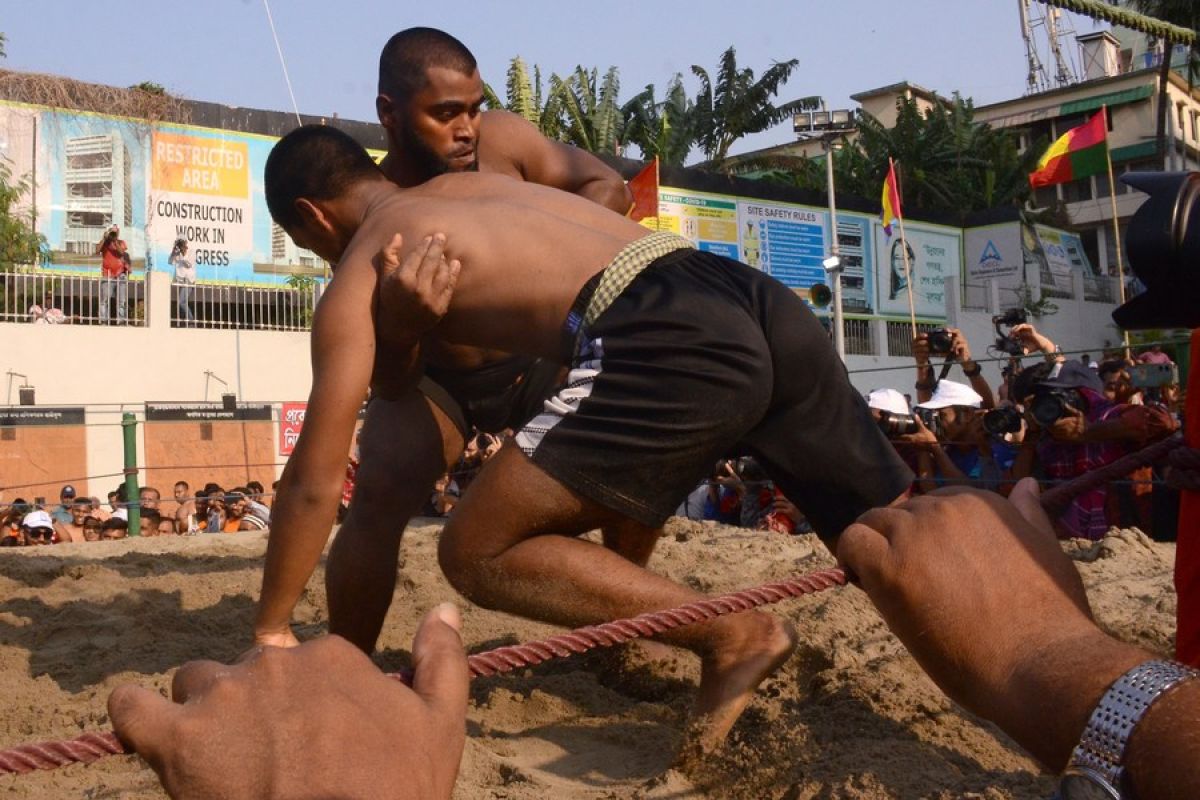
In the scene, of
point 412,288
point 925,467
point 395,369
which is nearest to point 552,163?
point 395,369

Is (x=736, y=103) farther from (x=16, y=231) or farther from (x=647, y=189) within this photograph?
(x=16, y=231)

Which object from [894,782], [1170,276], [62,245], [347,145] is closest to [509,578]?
[894,782]

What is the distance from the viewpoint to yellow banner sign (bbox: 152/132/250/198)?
1931cm

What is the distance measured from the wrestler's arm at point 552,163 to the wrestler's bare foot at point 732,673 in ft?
5.12

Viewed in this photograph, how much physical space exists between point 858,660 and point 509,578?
52.6 inches

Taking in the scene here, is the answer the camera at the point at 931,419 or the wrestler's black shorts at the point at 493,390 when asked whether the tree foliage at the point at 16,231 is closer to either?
the camera at the point at 931,419

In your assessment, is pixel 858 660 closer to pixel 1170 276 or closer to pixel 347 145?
pixel 347 145

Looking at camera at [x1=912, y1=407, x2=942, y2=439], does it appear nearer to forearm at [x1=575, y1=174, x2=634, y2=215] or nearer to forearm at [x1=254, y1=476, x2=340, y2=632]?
forearm at [x1=575, y1=174, x2=634, y2=215]

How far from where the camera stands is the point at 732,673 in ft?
8.47

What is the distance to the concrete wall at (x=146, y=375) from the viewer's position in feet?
47.4

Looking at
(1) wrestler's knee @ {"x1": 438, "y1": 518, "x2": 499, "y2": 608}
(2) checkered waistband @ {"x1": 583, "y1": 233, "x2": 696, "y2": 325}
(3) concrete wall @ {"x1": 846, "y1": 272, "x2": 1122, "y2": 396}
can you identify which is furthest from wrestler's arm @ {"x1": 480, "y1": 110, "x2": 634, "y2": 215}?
(3) concrete wall @ {"x1": 846, "y1": 272, "x2": 1122, "y2": 396}

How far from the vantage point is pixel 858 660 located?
11.3 feet

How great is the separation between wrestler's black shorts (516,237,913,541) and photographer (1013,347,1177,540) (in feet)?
9.65

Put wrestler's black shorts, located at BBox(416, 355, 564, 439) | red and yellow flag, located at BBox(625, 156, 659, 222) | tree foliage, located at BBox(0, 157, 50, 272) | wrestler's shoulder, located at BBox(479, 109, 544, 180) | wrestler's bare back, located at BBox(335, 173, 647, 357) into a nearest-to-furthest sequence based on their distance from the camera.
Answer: wrestler's bare back, located at BBox(335, 173, 647, 357)
wrestler's black shorts, located at BBox(416, 355, 564, 439)
wrestler's shoulder, located at BBox(479, 109, 544, 180)
tree foliage, located at BBox(0, 157, 50, 272)
red and yellow flag, located at BBox(625, 156, 659, 222)
